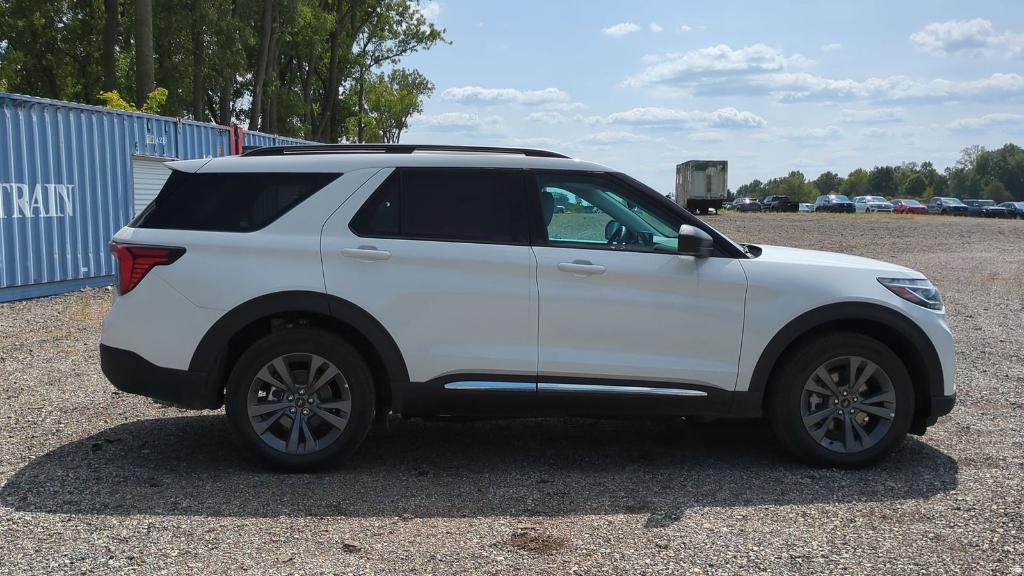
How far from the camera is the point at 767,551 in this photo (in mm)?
4004

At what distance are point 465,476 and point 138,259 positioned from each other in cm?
217

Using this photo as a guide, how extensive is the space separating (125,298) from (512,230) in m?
2.16

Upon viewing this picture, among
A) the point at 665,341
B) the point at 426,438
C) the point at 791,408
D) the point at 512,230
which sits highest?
the point at 512,230

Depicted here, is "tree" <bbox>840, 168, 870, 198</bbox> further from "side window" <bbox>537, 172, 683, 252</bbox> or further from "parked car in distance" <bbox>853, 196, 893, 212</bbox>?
"side window" <bbox>537, 172, 683, 252</bbox>

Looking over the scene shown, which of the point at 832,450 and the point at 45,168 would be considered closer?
the point at 832,450

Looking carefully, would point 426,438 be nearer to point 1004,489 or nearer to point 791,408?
point 791,408

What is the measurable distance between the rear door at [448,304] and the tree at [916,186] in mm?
173625

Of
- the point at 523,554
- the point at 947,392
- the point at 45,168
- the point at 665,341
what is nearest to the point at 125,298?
the point at 523,554

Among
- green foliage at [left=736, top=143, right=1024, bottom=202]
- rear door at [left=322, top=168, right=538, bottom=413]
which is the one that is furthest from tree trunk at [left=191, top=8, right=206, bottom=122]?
green foliage at [left=736, top=143, right=1024, bottom=202]

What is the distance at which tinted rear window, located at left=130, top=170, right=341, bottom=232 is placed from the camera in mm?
5070

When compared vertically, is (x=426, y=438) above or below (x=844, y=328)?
below

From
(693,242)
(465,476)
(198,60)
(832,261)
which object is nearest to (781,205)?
(198,60)

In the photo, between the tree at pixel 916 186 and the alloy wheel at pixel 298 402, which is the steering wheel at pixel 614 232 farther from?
the tree at pixel 916 186

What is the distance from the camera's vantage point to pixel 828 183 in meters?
194
